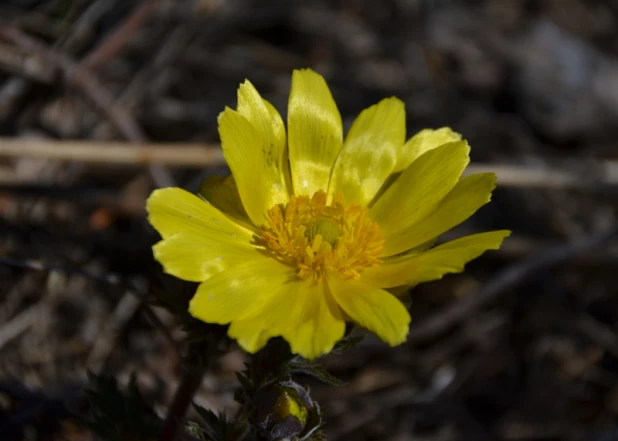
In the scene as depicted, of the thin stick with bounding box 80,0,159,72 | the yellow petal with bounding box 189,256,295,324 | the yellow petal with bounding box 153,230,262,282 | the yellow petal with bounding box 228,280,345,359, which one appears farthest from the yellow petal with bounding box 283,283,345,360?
the thin stick with bounding box 80,0,159,72

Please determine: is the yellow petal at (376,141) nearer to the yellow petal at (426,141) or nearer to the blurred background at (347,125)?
the yellow petal at (426,141)

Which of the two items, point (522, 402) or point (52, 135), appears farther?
point (52, 135)

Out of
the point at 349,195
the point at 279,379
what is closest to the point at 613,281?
the point at 349,195

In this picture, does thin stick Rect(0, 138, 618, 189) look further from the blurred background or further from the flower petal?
the flower petal

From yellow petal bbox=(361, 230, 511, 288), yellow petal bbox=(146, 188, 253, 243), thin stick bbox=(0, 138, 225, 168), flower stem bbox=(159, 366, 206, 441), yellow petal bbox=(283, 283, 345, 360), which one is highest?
yellow petal bbox=(146, 188, 253, 243)

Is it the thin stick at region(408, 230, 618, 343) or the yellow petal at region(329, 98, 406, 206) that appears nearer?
the yellow petal at region(329, 98, 406, 206)

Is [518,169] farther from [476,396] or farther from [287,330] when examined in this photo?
[287,330]
